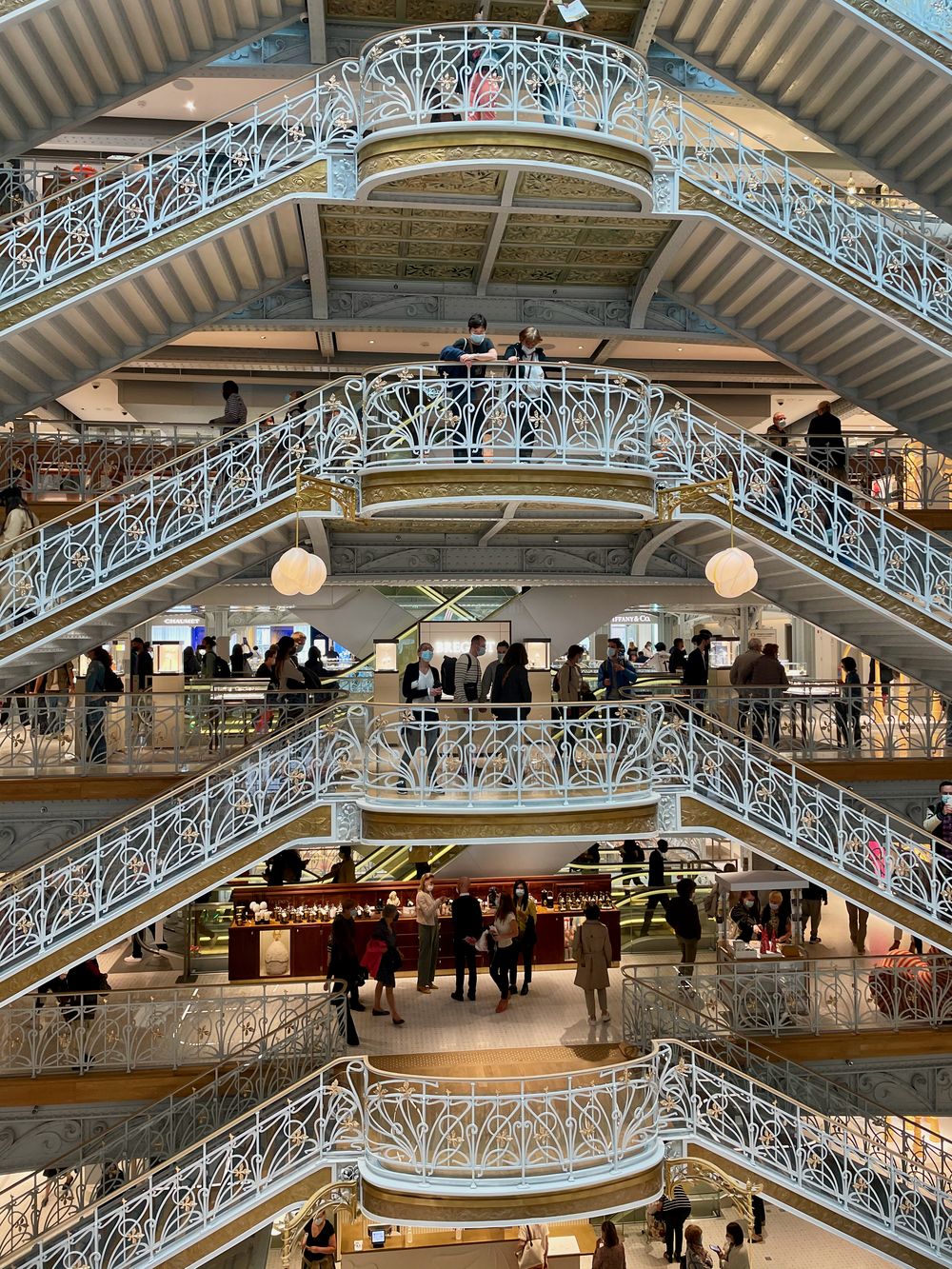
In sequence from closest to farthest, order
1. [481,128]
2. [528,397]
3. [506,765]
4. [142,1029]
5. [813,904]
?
[481,128] → [528,397] → [506,765] → [142,1029] → [813,904]

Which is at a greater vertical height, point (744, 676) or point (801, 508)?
point (801, 508)

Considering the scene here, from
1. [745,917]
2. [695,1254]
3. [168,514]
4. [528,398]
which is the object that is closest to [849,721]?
[745,917]

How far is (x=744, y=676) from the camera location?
15203mm

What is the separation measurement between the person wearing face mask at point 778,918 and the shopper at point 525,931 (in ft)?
11.9

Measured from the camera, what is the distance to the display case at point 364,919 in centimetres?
1589

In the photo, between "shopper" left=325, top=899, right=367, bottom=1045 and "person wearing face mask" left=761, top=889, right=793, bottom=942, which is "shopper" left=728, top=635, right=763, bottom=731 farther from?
"shopper" left=325, top=899, right=367, bottom=1045

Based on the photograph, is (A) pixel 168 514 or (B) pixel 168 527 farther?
(A) pixel 168 514

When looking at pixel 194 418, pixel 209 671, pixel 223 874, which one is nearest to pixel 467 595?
pixel 209 671

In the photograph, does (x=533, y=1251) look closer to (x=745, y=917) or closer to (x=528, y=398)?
(x=745, y=917)

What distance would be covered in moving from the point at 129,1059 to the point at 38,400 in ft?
27.2

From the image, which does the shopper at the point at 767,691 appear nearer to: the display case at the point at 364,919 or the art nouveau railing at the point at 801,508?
the art nouveau railing at the point at 801,508

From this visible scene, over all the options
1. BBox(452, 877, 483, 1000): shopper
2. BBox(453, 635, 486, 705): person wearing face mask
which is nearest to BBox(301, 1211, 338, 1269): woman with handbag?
BBox(452, 877, 483, 1000): shopper

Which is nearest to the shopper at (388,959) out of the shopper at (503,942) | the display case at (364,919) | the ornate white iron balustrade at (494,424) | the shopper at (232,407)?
the shopper at (503,942)

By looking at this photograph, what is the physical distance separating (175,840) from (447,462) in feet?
16.7
